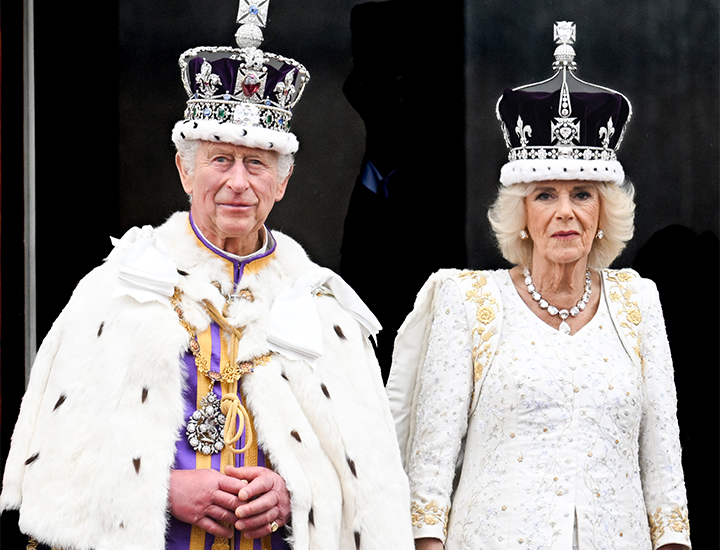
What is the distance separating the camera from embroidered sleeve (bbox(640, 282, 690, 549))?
12.7ft

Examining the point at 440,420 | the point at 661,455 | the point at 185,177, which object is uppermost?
the point at 185,177

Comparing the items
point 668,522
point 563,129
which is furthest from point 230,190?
point 668,522

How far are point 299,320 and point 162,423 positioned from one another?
0.54 meters

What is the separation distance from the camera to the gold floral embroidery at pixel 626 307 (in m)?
4.00

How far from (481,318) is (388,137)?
1.70m

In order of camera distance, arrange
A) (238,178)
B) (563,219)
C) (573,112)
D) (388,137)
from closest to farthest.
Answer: (238,178)
(563,219)
(573,112)
(388,137)

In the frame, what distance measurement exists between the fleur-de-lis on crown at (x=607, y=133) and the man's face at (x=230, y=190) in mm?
1321

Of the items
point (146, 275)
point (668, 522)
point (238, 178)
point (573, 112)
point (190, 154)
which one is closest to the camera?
point (146, 275)

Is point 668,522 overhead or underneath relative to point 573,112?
underneath

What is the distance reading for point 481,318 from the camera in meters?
3.95

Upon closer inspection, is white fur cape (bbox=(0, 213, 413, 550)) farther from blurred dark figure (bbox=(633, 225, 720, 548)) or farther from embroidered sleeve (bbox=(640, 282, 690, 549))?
blurred dark figure (bbox=(633, 225, 720, 548))

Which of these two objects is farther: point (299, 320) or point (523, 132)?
point (523, 132)

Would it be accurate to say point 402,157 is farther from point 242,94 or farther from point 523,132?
point 242,94

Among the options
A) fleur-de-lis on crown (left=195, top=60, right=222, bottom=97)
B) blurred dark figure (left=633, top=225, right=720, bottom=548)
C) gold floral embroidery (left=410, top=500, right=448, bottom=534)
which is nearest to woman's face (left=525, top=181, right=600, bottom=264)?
gold floral embroidery (left=410, top=500, right=448, bottom=534)
